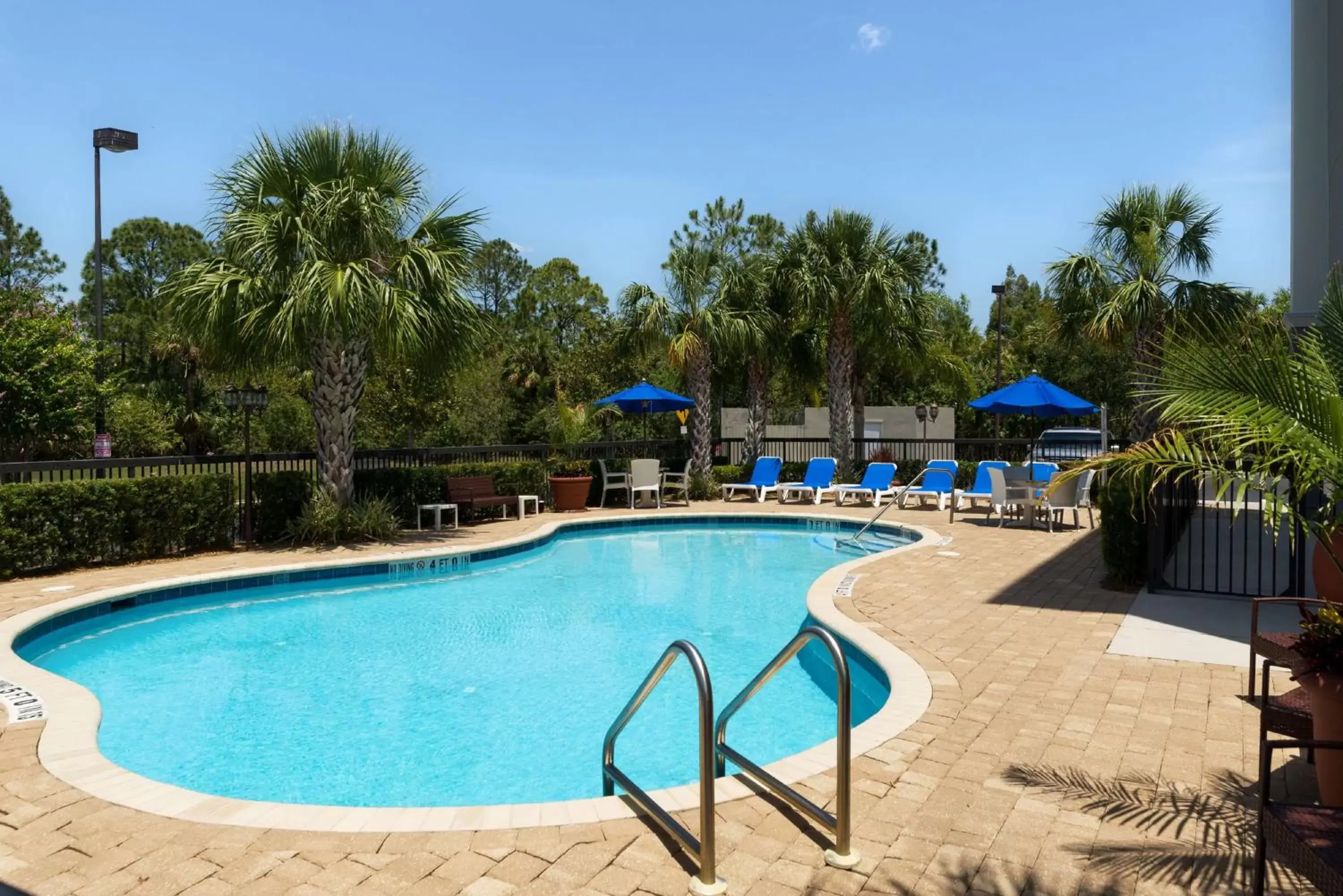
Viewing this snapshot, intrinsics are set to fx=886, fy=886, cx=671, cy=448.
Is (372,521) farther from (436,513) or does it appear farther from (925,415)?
(925,415)

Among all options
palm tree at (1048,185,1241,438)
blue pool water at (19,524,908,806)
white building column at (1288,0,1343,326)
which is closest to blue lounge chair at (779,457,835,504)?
palm tree at (1048,185,1241,438)

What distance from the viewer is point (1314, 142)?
35.0 ft

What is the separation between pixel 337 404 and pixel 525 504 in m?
5.00

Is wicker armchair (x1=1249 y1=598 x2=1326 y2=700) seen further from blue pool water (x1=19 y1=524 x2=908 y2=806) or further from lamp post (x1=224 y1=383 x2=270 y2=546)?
lamp post (x1=224 y1=383 x2=270 y2=546)

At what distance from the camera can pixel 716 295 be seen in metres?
19.2

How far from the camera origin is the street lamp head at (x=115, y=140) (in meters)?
14.7

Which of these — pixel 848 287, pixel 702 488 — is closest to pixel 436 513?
pixel 702 488

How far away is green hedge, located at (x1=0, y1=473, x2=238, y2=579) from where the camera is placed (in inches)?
388

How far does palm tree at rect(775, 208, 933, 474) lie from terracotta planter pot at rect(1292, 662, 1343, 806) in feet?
50.1

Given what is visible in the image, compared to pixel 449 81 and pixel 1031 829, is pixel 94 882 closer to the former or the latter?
pixel 1031 829

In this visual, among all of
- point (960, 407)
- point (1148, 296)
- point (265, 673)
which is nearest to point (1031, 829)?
point (265, 673)

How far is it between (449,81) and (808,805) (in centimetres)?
1462

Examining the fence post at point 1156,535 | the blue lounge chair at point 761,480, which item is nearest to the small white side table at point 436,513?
the blue lounge chair at point 761,480

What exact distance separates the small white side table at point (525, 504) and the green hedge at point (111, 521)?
16.5 ft
